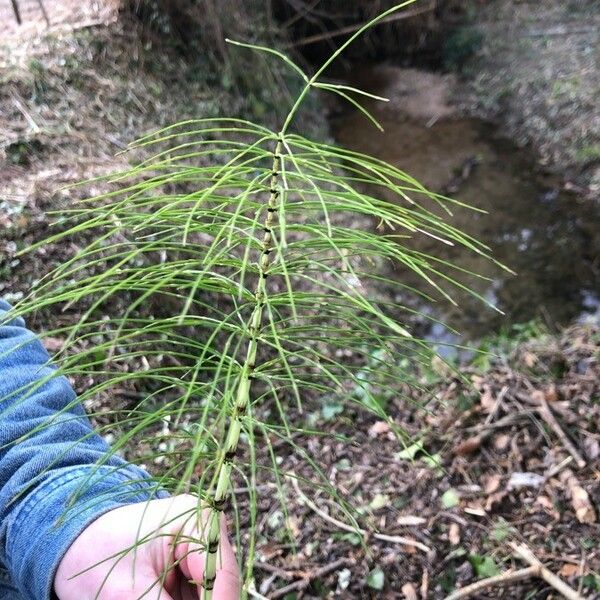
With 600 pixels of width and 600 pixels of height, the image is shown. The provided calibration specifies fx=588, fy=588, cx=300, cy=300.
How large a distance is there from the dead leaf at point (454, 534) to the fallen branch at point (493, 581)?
0.62 ft

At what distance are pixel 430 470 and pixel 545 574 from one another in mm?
599

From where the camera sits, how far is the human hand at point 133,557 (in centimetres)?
A: 91

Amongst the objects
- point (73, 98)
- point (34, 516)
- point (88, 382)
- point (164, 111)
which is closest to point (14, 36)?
point (73, 98)

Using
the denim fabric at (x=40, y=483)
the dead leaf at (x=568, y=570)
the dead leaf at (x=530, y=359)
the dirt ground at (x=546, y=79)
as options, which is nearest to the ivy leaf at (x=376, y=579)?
the dead leaf at (x=568, y=570)

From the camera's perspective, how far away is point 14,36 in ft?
13.1

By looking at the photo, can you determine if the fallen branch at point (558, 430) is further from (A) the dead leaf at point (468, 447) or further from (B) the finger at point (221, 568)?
(B) the finger at point (221, 568)

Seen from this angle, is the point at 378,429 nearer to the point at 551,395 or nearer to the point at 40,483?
the point at 551,395

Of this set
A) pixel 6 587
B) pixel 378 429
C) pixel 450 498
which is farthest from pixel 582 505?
pixel 6 587

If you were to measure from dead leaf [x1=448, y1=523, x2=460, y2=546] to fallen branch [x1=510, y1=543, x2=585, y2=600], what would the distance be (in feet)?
0.61

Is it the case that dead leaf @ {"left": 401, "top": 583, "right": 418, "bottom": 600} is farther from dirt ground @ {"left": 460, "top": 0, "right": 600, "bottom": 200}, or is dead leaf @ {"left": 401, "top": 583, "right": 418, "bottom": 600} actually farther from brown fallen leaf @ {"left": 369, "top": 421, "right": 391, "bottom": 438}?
dirt ground @ {"left": 460, "top": 0, "right": 600, "bottom": 200}

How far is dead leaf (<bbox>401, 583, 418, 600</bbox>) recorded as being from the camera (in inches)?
77.1

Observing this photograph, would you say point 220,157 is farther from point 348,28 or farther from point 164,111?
point 348,28

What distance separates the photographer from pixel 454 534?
7.03 ft

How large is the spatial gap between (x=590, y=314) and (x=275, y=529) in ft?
9.17
